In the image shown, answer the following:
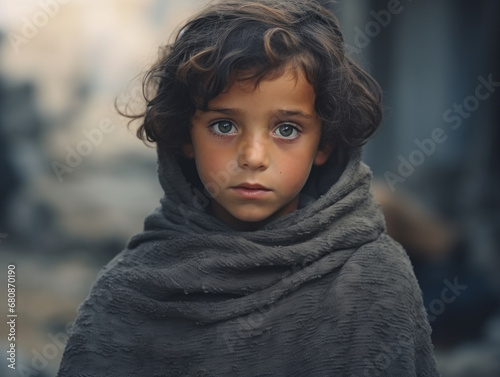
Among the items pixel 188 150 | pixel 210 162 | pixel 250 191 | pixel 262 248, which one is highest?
pixel 188 150

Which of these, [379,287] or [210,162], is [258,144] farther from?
[379,287]

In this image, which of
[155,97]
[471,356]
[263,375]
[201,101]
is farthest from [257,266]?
[471,356]

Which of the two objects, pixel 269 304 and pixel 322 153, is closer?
pixel 269 304

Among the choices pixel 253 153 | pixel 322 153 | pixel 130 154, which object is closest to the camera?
pixel 253 153

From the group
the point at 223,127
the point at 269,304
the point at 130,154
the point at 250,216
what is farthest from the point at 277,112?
the point at 130,154

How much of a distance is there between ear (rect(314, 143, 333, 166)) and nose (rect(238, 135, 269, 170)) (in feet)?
0.98

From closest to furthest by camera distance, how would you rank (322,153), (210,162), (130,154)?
(210,162) < (322,153) < (130,154)

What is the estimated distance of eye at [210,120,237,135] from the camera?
89.4 inches

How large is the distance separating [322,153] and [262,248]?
0.40 m

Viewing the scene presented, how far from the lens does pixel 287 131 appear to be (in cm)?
228

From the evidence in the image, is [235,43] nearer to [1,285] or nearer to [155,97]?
[155,97]

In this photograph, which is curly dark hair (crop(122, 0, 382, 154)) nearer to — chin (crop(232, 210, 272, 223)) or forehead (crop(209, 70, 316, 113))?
forehead (crop(209, 70, 316, 113))

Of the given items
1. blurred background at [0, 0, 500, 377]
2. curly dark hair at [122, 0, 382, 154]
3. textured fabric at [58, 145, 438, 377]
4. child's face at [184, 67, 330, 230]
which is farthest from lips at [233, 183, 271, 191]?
blurred background at [0, 0, 500, 377]

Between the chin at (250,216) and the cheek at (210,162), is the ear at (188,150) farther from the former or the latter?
the chin at (250,216)
